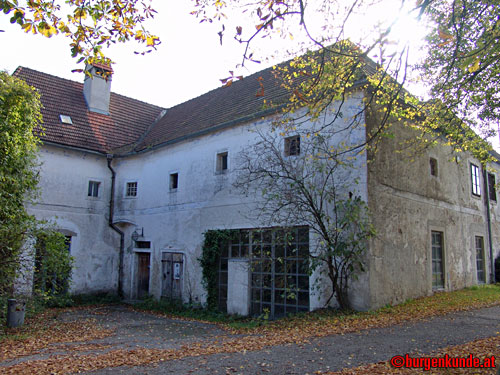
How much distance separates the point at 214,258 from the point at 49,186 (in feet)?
24.3

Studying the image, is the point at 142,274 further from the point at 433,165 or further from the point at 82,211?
the point at 433,165

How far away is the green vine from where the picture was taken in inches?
521

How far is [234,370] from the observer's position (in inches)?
211

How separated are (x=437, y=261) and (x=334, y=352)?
8.59 meters

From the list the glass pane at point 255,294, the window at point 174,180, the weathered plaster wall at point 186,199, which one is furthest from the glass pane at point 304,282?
the window at point 174,180

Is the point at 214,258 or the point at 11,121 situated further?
the point at 214,258

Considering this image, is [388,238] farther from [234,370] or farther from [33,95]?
[33,95]

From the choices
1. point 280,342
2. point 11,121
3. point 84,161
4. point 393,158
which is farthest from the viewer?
point 84,161

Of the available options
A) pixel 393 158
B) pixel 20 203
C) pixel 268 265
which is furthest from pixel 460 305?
pixel 20 203

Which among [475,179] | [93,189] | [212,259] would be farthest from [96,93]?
[475,179]

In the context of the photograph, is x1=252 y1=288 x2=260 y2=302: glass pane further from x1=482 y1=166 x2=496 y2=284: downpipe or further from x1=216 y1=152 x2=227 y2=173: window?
x1=482 y1=166 x2=496 y2=284: downpipe

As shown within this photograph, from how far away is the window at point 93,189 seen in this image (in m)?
17.0

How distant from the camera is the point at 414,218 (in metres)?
12.1

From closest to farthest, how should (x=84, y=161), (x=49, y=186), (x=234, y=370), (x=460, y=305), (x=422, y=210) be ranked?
1. (x=234, y=370)
2. (x=460, y=305)
3. (x=422, y=210)
4. (x=49, y=186)
5. (x=84, y=161)
